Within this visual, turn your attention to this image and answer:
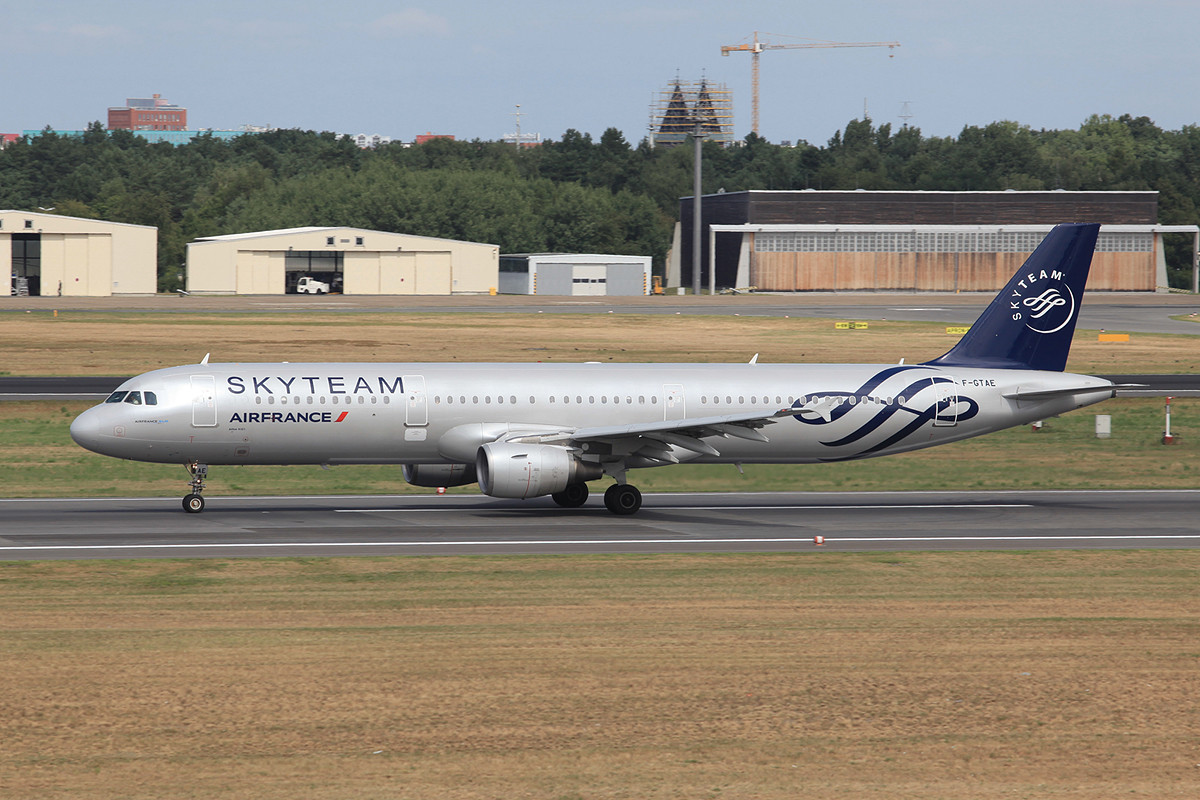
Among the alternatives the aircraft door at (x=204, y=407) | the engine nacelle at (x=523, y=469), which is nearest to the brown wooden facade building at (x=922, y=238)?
the engine nacelle at (x=523, y=469)

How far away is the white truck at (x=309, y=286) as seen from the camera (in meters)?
154

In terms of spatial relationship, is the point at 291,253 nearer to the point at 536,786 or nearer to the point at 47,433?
the point at 47,433

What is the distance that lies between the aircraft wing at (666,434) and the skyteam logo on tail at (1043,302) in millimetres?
8732

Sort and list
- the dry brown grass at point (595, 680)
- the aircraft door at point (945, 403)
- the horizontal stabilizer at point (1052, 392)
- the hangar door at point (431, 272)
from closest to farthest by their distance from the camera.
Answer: the dry brown grass at point (595, 680) < the aircraft door at point (945, 403) < the horizontal stabilizer at point (1052, 392) < the hangar door at point (431, 272)

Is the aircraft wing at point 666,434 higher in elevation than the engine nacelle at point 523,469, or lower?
higher

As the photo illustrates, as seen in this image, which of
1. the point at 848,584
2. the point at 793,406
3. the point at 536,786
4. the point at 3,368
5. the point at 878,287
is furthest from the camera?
the point at 878,287

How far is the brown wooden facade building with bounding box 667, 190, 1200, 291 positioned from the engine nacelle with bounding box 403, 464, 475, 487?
428 ft

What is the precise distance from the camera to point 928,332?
9862 cm

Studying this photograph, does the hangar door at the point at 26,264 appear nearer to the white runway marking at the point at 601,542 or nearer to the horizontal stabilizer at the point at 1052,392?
the white runway marking at the point at 601,542

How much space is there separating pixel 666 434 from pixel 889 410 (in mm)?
6636

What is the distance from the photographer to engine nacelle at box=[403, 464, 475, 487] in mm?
35844

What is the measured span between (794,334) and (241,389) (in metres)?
66.4

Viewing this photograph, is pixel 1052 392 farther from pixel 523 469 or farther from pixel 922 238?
pixel 922 238

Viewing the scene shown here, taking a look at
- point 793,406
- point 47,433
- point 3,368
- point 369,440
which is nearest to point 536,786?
point 369,440
